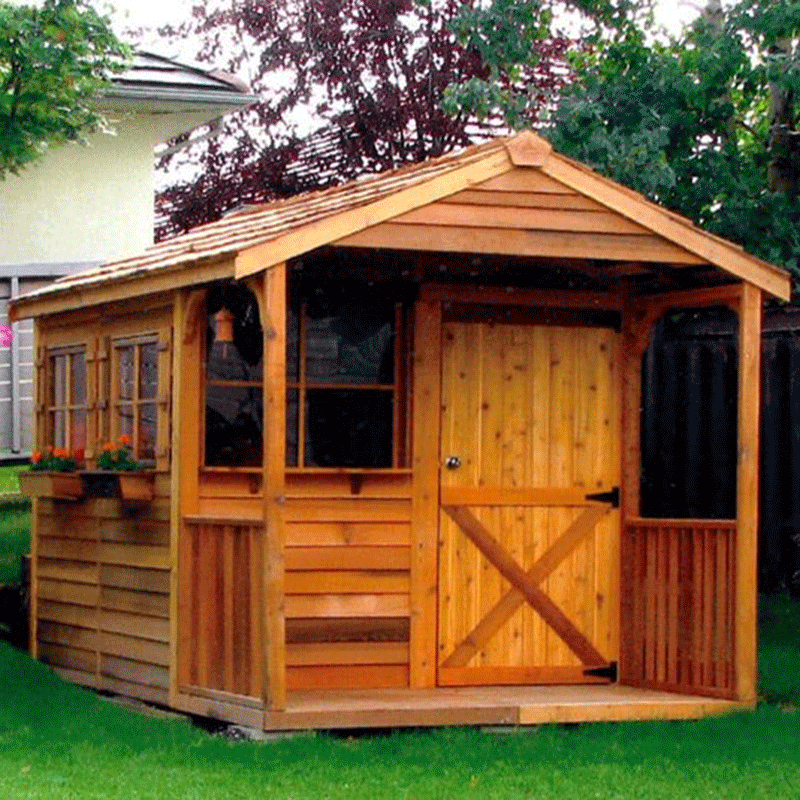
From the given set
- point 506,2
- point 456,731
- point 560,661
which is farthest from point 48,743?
point 506,2

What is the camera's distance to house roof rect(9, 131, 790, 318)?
37.9 feet

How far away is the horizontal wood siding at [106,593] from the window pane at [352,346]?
3.68 feet

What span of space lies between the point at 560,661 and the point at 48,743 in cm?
319

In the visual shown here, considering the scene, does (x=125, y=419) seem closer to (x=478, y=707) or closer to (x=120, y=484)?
(x=120, y=484)

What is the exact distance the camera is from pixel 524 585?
42.9 ft

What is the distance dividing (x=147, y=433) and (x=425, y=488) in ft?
5.60

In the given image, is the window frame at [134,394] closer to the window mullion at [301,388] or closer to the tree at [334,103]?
the window mullion at [301,388]

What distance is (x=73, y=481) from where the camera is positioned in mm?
13609

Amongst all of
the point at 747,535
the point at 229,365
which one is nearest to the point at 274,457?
the point at 229,365

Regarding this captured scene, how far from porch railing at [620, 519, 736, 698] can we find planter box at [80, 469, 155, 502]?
2866 mm

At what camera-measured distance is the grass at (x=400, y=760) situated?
10344mm

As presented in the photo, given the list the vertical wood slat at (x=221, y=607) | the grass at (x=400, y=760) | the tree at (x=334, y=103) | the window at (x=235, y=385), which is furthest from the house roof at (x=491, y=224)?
the tree at (x=334, y=103)

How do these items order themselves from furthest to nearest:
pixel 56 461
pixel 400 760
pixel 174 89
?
1. pixel 174 89
2. pixel 56 461
3. pixel 400 760

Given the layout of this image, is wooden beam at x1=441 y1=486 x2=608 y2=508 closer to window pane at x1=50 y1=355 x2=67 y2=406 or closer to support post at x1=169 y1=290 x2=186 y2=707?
support post at x1=169 y1=290 x2=186 y2=707
